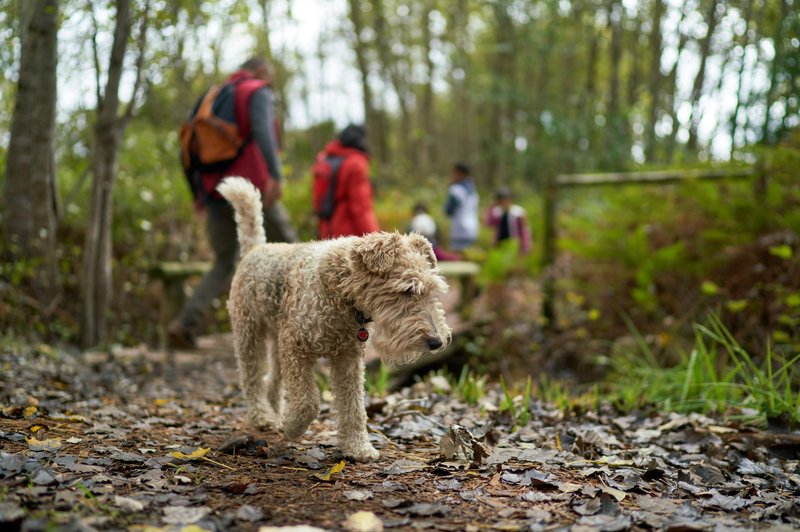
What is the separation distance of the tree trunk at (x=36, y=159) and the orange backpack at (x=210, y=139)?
142 cm

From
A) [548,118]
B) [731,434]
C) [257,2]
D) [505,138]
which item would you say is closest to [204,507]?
[731,434]

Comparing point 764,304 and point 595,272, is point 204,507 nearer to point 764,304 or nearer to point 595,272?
point 764,304

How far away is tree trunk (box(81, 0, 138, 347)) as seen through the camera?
20.1 feet

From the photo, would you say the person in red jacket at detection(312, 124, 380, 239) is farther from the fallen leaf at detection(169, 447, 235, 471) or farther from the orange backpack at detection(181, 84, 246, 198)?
the fallen leaf at detection(169, 447, 235, 471)

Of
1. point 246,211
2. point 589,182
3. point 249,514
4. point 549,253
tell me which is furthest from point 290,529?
point 549,253

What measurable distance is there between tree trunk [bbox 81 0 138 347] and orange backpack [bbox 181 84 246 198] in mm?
745

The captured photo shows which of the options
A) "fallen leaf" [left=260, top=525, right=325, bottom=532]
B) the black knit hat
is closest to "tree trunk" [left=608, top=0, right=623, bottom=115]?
the black knit hat

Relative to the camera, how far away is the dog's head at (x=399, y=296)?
3.08 metres

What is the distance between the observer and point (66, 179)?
9.65 meters

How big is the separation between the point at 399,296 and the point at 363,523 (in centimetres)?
104

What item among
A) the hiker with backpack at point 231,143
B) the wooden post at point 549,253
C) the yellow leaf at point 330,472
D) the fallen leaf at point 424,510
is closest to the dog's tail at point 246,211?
the yellow leaf at point 330,472

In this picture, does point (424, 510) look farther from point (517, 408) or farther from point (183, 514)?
point (517, 408)

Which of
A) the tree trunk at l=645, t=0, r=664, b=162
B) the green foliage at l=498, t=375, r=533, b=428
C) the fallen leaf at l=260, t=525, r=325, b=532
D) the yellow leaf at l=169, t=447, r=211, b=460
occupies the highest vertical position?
the tree trunk at l=645, t=0, r=664, b=162

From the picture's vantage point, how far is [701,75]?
11.2m
